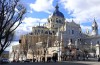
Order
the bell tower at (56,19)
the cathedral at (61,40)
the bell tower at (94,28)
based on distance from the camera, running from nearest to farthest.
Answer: the cathedral at (61,40) → the bell tower at (56,19) → the bell tower at (94,28)

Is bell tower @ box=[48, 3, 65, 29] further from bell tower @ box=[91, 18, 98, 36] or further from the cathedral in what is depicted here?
bell tower @ box=[91, 18, 98, 36]

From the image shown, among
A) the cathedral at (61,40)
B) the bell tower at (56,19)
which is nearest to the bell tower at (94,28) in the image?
the cathedral at (61,40)

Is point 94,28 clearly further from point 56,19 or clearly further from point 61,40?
point 61,40

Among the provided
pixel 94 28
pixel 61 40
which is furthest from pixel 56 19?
pixel 61 40

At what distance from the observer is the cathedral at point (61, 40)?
91.8m

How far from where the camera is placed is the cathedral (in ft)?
301

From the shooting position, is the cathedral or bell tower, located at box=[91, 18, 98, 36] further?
bell tower, located at box=[91, 18, 98, 36]

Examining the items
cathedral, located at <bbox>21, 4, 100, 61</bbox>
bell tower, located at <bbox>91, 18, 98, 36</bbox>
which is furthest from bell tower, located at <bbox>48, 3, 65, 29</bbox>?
bell tower, located at <bbox>91, 18, 98, 36</bbox>

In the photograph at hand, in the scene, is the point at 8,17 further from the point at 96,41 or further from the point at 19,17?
the point at 96,41

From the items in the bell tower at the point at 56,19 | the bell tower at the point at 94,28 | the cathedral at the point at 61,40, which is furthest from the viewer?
the bell tower at the point at 94,28

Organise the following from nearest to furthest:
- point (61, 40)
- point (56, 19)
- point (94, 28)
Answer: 1. point (61, 40)
2. point (56, 19)
3. point (94, 28)

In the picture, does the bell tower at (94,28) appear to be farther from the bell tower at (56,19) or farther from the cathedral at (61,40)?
the bell tower at (56,19)

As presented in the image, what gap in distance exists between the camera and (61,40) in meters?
100

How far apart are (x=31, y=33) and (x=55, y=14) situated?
15865mm
